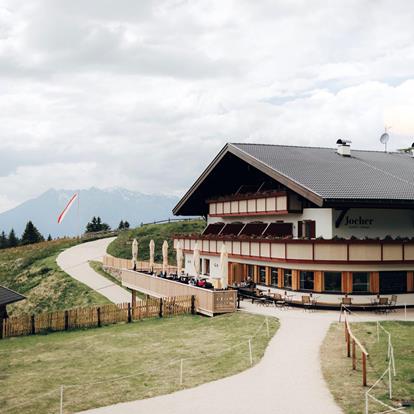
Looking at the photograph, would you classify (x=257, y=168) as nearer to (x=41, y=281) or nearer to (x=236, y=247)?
(x=236, y=247)

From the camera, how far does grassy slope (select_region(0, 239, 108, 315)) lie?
47.3m

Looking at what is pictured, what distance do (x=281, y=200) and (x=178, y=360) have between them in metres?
16.1

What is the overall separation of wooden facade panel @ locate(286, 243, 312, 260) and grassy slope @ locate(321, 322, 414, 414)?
5.45 m

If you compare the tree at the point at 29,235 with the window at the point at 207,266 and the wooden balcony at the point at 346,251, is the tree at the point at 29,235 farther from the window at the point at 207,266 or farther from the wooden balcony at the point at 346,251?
the wooden balcony at the point at 346,251

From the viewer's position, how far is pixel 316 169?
33906 mm

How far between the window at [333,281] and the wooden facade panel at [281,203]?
5643 millimetres

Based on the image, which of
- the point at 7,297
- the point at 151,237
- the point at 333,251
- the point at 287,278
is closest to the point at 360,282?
the point at 333,251

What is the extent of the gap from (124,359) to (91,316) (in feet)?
29.4

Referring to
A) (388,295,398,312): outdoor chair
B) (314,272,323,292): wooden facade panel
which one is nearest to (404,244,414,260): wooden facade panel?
(388,295,398,312): outdoor chair

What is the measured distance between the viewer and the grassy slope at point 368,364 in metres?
→ 14.3

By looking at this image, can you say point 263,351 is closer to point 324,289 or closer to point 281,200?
point 324,289

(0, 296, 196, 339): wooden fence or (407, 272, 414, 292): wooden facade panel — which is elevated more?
(407, 272, 414, 292): wooden facade panel

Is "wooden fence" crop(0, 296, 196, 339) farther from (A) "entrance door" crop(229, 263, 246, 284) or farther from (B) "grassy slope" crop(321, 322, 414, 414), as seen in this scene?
(B) "grassy slope" crop(321, 322, 414, 414)

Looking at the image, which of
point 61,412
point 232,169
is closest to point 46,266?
point 232,169
